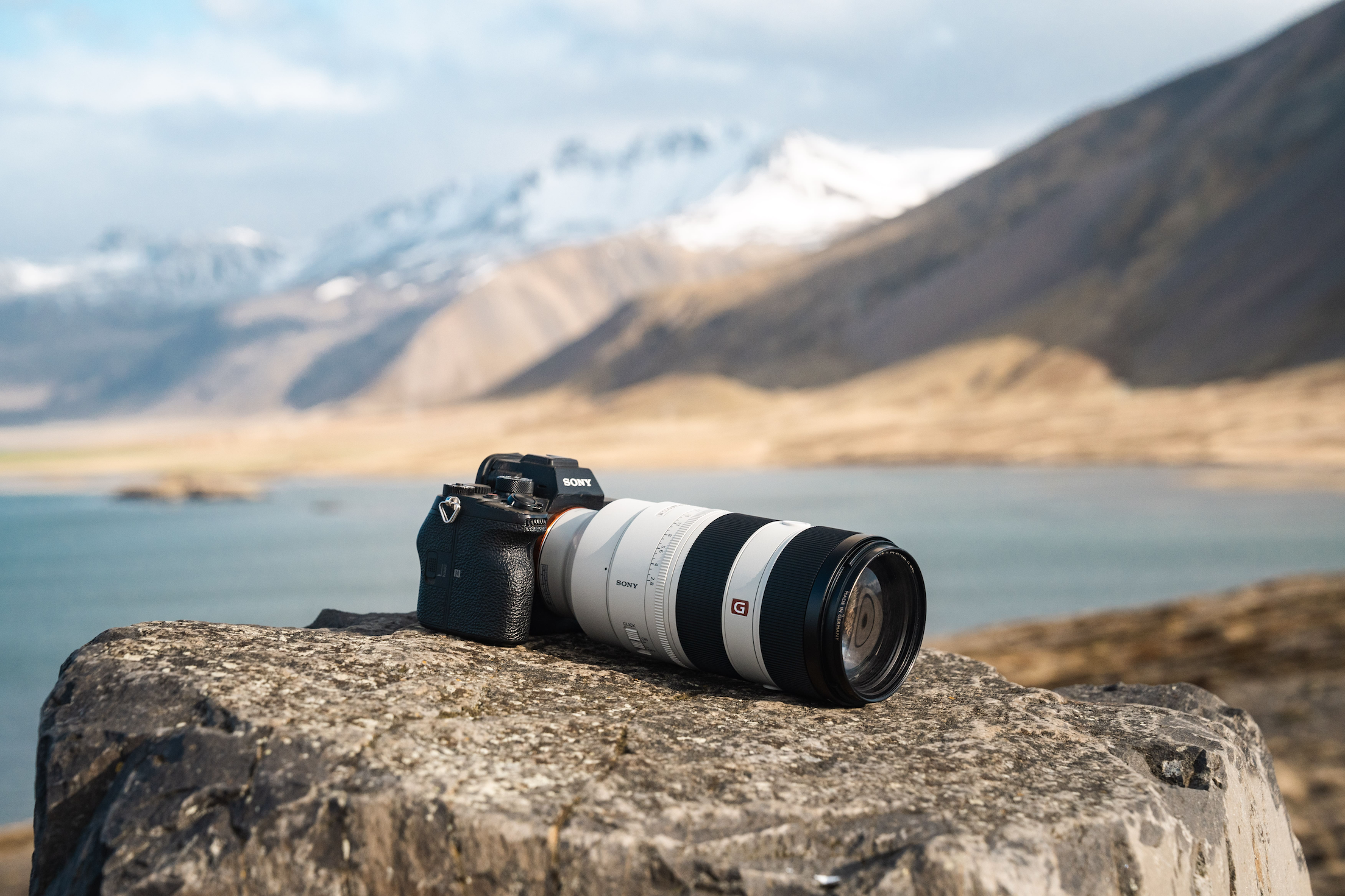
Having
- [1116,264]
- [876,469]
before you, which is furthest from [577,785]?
[1116,264]

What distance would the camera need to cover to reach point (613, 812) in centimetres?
219

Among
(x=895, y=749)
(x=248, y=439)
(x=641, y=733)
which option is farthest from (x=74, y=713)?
(x=248, y=439)

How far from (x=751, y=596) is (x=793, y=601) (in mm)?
116

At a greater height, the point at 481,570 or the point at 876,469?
the point at 876,469

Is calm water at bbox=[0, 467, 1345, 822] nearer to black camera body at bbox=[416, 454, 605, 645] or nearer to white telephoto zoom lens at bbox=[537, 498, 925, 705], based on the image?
black camera body at bbox=[416, 454, 605, 645]

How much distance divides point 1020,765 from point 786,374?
72135 mm

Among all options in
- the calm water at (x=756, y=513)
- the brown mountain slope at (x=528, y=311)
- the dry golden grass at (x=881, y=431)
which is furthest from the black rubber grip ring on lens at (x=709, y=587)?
the brown mountain slope at (x=528, y=311)

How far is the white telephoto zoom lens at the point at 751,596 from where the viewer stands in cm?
271

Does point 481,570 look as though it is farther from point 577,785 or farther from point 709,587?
point 577,785

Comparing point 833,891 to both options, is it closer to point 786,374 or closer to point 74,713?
point 74,713

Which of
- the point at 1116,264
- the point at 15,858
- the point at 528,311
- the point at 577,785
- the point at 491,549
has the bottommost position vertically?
the point at 15,858

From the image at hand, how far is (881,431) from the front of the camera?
163ft

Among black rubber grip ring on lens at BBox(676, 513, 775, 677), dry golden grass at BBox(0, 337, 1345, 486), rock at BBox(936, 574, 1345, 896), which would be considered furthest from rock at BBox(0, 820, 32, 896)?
dry golden grass at BBox(0, 337, 1345, 486)

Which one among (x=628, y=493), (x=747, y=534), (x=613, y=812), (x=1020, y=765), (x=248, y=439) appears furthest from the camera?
(x=248, y=439)
